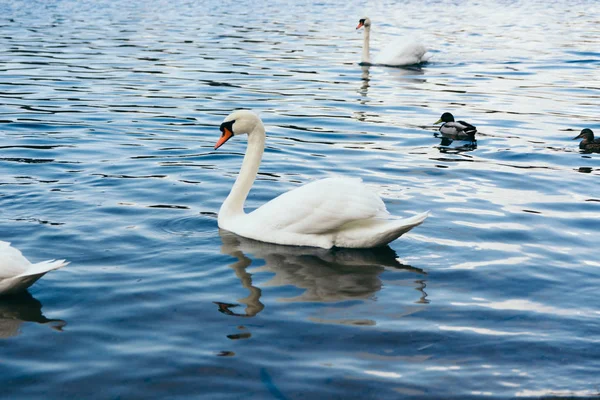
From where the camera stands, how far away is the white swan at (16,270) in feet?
22.7

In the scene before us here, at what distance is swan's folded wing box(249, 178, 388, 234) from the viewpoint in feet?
27.6

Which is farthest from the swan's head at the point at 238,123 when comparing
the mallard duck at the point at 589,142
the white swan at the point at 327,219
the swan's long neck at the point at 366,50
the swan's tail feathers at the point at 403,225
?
the swan's long neck at the point at 366,50

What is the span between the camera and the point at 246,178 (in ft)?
31.7

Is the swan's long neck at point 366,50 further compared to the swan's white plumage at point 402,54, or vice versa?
the swan's long neck at point 366,50

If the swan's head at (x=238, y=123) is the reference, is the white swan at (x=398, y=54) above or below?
above

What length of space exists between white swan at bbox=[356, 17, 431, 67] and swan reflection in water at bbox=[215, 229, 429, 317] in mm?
16481

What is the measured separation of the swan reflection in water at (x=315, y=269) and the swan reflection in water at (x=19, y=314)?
Answer: 4.63 feet

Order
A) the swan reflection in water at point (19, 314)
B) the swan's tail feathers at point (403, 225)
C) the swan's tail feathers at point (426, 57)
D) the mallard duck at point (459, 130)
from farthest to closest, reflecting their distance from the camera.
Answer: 1. the swan's tail feathers at point (426, 57)
2. the mallard duck at point (459, 130)
3. the swan's tail feathers at point (403, 225)
4. the swan reflection in water at point (19, 314)

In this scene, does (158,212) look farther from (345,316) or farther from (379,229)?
(345,316)

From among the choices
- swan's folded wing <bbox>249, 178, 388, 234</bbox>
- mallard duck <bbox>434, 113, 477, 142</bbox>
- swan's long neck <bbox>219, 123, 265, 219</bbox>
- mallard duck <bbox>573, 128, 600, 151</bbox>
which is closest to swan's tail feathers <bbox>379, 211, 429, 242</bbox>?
swan's folded wing <bbox>249, 178, 388, 234</bbox>

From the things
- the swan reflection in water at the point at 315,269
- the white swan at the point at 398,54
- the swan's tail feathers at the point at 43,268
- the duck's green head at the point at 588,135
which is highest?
the white swan at the point at 398,54

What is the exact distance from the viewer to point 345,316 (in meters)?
7.02

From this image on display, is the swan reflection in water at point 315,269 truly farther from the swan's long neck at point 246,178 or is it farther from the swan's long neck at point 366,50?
the swan's long neck at point 366,50

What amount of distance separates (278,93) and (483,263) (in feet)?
38.9
